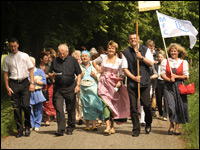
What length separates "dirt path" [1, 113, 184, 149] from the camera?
8.71 meters

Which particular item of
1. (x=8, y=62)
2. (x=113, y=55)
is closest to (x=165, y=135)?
(x=113, y=55)

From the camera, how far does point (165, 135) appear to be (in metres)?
10.1

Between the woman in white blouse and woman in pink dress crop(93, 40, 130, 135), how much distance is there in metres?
0.98

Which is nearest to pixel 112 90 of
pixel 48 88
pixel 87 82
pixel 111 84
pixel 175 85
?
pixel 111 84

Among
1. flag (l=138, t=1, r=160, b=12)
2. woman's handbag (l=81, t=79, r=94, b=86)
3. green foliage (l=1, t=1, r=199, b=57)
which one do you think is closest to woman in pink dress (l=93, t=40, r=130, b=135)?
woman's handbag (l=81, t=79, r=94, b=86)

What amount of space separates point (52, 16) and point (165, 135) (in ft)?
42.5

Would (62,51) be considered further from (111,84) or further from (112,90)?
(112,90)

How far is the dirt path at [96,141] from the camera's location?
343 inches

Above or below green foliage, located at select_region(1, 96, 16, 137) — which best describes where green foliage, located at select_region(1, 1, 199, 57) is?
above

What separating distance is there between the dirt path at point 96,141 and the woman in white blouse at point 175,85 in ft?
1.61

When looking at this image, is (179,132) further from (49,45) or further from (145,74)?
(49,45)

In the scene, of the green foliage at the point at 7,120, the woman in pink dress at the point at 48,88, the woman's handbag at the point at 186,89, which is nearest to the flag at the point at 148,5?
the woman's handbag at the point at 186,89

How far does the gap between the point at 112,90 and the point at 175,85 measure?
1.41 m

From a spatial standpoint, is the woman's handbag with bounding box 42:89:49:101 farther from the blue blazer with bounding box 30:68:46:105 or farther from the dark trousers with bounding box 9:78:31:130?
the dark trousers with bounding box 9:78:31:130
